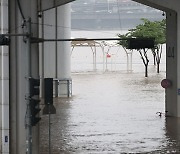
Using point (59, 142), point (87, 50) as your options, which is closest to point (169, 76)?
point (59, 142)

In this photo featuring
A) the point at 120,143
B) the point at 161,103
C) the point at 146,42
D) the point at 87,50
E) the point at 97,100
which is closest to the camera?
the point at 146,42

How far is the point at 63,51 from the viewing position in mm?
39125

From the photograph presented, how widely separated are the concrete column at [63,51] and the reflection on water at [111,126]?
131 centimetres

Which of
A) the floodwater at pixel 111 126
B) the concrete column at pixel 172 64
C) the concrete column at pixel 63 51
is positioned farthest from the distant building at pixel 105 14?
the concrete column at pixel 172 64

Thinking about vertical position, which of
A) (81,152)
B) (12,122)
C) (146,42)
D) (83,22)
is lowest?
(81,152)

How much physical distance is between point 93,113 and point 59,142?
9.57 meters

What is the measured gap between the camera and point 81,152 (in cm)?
1788

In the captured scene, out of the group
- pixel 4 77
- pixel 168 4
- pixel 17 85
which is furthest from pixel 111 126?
pixel 4 77

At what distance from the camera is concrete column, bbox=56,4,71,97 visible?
38281mm

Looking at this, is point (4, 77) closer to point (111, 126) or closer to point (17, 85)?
point (17, 85)

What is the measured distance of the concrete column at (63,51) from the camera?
38281mm

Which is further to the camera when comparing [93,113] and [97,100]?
[97,100]

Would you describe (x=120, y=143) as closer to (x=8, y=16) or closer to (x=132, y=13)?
(x=8, y=16)

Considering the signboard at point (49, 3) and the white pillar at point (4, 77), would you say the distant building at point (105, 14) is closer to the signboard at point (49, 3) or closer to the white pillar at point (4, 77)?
the signboard at point (49, 3)
